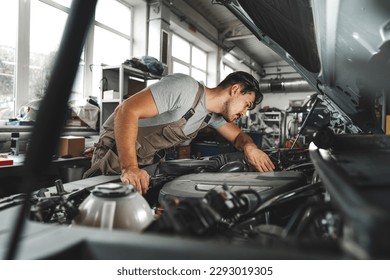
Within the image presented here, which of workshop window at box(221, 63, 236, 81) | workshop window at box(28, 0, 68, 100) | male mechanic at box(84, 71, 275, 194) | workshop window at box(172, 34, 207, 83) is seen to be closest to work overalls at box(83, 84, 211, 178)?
male mechanic at box(84, 71, 275, 194)

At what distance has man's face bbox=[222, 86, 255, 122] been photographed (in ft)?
5.96

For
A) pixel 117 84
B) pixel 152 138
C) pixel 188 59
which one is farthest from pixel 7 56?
pixel 188 59

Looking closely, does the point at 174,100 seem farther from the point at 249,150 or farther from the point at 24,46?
the point at 24,46

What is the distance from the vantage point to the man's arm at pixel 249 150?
1.49 m

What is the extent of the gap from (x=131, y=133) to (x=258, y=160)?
675 mm

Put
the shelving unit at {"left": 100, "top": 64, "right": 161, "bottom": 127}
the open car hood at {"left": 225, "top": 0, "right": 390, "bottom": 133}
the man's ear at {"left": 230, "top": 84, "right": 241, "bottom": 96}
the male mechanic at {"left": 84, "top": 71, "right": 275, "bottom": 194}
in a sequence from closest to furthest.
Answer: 1. the open car hood at {"left": 225, "top": 0, "right": 390, "bottom": 133}
2. the male mechanic at {"left": 84, "top": 71, "right": 275, "bottom": 194}
3. the man's ear at {"left": 230, "top": 84, "right": 241, "bottom": 96}
4. the shelving unit at {"left": 100, "top": 64, "right": 161, "bottom": 127}

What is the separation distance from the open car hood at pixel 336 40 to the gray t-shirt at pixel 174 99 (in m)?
0.48

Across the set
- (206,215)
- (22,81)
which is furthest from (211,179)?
(22,81)

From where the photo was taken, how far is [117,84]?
4.56 m

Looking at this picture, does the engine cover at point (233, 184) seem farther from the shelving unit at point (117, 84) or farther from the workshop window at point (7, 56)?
the workshop window at point (7, 56)

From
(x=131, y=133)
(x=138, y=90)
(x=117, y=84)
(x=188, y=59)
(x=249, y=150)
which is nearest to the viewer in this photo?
(x=131, y=133)

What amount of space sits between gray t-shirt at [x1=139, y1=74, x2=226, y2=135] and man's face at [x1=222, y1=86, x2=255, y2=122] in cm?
15

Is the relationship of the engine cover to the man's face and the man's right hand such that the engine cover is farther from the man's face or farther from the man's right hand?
the man's face

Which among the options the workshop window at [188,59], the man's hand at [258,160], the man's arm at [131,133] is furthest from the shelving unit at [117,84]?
the man's hand at [258,160]
